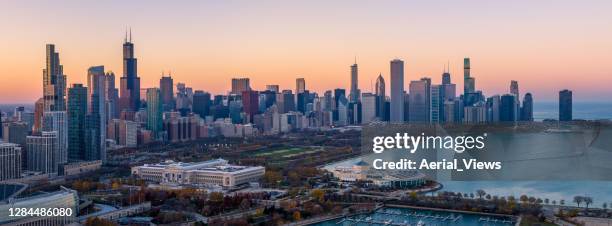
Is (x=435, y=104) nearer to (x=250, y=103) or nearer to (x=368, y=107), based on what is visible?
(x=368, y=107)

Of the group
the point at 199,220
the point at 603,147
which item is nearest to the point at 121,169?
the point at 199,220

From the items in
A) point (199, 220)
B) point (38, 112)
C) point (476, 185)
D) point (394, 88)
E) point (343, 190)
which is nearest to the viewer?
point (199, 220)

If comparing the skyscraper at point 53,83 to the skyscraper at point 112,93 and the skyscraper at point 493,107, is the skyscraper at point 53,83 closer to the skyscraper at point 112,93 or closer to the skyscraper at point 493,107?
the skyscraper at point 112,93

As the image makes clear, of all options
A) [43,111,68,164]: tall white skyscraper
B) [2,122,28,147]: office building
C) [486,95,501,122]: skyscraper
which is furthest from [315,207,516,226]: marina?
[486,95,501,122]: skyscraper

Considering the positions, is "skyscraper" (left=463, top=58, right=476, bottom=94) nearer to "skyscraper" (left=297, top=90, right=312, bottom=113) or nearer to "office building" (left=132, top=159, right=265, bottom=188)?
"skyscraper" (left=297, top=90, right=312, bottom=113)

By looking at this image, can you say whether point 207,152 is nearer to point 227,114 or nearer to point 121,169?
point 121,169

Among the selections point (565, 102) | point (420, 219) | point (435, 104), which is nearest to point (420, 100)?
point (435, 104)

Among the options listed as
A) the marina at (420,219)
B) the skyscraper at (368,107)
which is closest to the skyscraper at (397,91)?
A: the skyscraper at (368,107)
